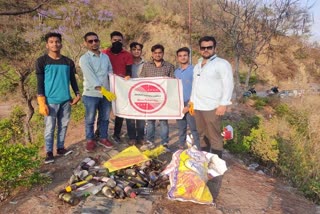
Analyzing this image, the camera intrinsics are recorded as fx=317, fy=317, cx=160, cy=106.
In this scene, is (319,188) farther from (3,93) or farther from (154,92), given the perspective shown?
(3,93)

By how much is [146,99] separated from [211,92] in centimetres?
140

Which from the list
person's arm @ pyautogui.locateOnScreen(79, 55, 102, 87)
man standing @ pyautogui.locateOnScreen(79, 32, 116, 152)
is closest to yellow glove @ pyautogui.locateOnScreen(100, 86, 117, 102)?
man standing @ pyautogui.locateOnScreen(79, 32, 116, 152)

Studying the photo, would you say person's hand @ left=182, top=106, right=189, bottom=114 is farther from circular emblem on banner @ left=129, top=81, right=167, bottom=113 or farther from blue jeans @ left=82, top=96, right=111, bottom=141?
blue jeans @ left=82, top=96, right=111, bottom=141

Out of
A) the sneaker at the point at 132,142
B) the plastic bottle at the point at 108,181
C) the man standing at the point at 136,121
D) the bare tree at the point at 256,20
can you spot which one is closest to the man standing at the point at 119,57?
the man standing at the point at 136,121

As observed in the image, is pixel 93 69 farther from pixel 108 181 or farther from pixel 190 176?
pixel 190 176

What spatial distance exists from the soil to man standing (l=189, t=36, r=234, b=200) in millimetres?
297

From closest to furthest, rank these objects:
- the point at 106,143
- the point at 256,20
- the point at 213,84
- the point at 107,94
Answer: the point at 213,84 → the point at 107,94 → the point at 106,143 → the point at 256,20

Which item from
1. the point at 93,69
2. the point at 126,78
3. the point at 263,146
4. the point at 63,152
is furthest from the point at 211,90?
the point at 263,146

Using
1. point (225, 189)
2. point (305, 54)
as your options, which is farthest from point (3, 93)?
point (305, 54)

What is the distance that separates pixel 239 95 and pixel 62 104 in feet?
31.9

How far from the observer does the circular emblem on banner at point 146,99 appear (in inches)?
200

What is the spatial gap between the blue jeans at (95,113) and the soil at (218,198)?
12.4 inches

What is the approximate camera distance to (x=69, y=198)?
352 cm

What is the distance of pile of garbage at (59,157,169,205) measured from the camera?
3.63 meters
